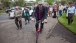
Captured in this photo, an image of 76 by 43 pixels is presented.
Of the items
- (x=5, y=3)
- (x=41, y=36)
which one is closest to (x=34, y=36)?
(x=41, y=36)

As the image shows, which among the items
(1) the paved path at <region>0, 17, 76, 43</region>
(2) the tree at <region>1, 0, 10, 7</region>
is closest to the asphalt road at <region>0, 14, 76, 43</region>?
(1) the paved path at <region>0, 17, 76, 43</region>

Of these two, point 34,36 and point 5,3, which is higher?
point 34,36

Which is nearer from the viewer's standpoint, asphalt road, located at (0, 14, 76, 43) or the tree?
asphalt road, located at (0, 14, 76, 43)

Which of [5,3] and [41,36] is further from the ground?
[41,36]

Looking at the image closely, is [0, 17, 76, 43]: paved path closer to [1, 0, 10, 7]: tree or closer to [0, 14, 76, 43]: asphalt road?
[0, 14, 76, 43]: asphalt road

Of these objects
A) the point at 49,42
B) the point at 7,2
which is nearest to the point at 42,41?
the point at 49,42

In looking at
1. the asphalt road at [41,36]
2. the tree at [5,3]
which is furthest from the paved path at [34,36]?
the tree at [5,3]

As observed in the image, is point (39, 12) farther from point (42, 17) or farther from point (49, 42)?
point (49, 42)

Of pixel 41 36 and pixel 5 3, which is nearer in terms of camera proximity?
pixel 41 36

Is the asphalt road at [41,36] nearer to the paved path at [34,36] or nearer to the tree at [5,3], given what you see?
the paved path at [34,36]

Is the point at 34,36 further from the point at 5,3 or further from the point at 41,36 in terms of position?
the point at 5,3

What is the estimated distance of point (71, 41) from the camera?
28.0 ft

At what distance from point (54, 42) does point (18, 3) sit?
2161 inches

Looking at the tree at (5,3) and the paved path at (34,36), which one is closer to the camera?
the paved path at (34,36)
